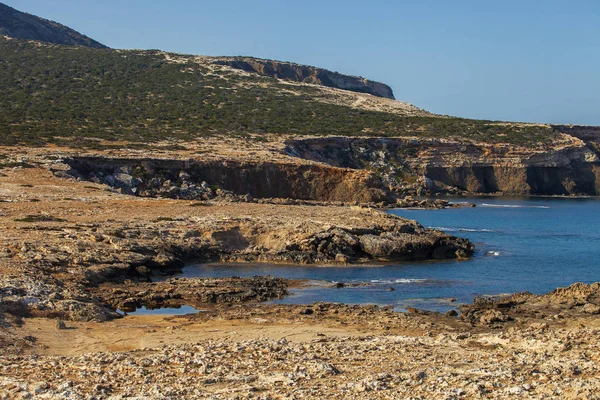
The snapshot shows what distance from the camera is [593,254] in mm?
41500

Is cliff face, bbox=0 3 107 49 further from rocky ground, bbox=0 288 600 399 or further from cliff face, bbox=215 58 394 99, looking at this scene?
rocky ground, bbox=0 288 600 399

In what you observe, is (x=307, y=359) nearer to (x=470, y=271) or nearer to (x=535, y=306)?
(x=535, y=306)

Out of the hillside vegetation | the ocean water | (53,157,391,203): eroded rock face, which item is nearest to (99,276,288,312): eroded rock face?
the ocean water

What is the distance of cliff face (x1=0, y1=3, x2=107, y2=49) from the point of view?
12606 centimetres

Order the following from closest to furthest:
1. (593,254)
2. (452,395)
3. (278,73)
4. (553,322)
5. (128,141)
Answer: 1. (452,395)
2. (553,322)
3. (593,254)
4. (128,141)
5. (278,73)

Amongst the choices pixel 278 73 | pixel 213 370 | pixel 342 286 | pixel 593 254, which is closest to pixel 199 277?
pixel 342 286

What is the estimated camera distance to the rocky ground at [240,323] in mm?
14727

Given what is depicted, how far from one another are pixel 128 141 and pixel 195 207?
84.7 ft

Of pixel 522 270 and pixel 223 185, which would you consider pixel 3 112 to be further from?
pixel 522 270

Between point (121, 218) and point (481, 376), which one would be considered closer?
point (481, 376)

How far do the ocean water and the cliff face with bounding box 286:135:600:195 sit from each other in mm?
23561

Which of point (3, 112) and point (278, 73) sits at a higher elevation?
point (278, 73)

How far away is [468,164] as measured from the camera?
84062mm

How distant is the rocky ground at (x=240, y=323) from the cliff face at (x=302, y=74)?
80.5m
